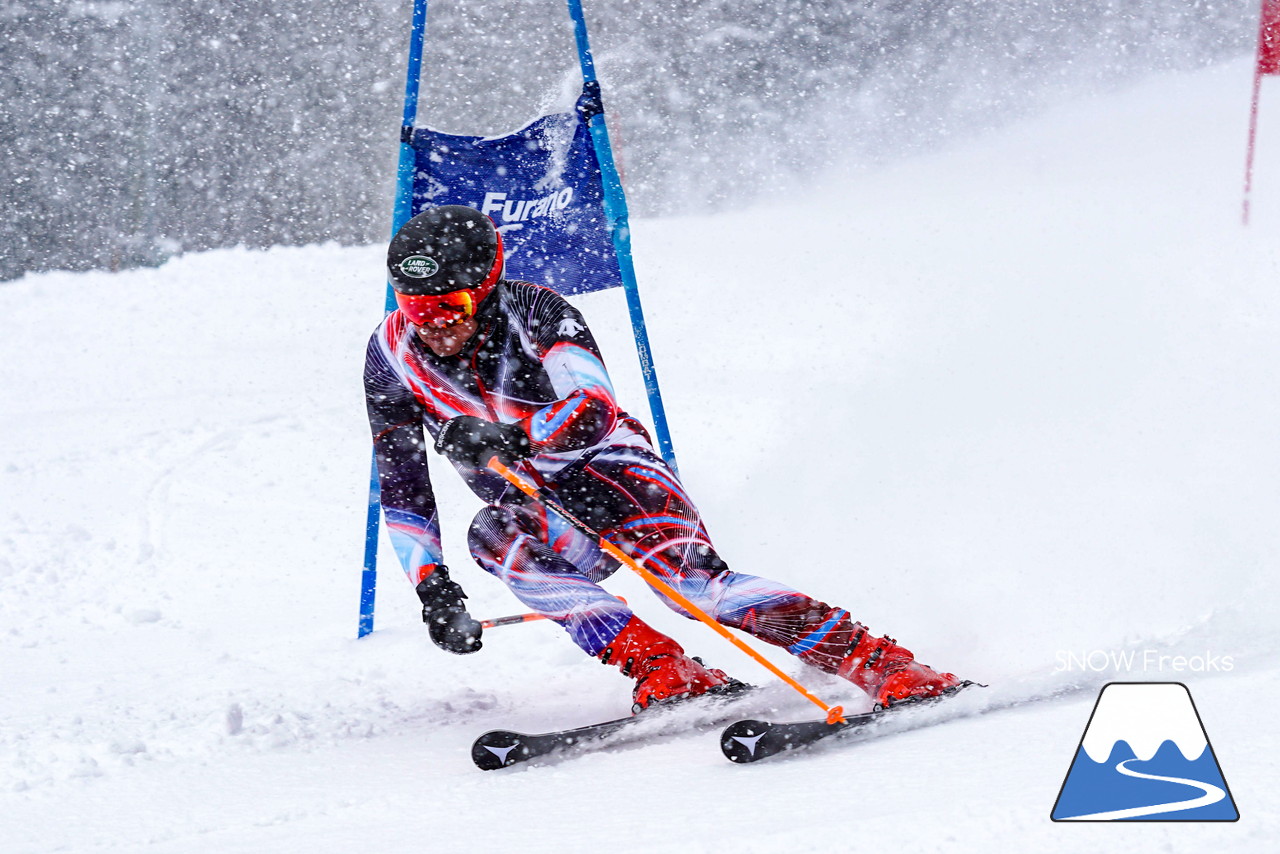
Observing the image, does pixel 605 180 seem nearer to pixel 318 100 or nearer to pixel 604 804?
pixel 604 804

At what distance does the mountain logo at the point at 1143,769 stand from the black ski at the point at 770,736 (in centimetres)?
61

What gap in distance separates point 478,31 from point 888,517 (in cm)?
1341

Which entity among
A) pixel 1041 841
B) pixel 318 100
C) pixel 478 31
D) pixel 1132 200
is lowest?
pixel 1041 841

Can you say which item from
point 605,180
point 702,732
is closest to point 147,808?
point 702,732

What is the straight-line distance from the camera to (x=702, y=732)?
2.82 m

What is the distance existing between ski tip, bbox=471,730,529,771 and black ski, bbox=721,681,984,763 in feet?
1.63

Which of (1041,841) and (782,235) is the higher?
(782,235)

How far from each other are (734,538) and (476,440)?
203 centimetres

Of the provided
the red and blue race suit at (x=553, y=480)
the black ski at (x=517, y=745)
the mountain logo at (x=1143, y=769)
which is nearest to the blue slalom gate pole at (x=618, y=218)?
the red and blue race suit at (x=553, y=480)

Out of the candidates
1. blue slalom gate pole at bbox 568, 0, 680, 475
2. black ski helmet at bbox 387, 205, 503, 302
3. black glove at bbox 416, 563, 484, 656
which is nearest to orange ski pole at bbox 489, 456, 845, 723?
black glove at bbox 416, 563, 484, 656

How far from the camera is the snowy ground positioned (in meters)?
2.27

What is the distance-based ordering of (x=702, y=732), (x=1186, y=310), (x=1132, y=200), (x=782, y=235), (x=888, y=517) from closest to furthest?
(x=702, y=732)
(x=888, y=517)
(x=1186, y=310)
(x=1132, y=200)
(x=782, y=235)

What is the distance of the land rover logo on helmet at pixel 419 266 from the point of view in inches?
110

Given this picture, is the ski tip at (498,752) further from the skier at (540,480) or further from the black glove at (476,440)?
the black glove at (476,440)
